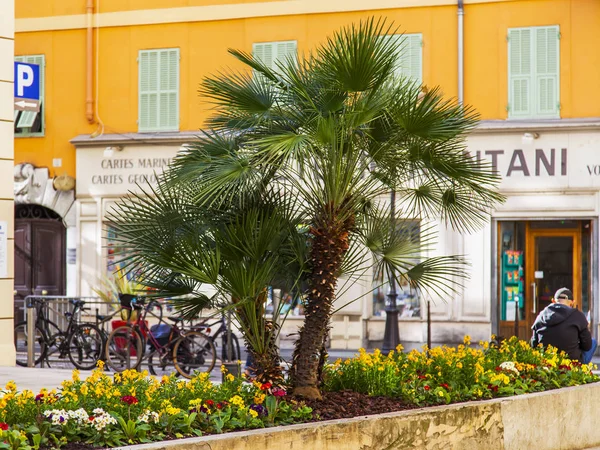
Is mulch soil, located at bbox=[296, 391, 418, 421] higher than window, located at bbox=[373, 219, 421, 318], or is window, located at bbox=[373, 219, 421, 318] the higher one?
window, located at bbox=[373, 219, 421, 318]

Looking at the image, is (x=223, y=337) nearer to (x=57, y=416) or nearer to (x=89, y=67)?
(x=57, y=416)

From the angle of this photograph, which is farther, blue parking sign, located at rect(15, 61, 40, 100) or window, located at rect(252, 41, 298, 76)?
window, located at rect(252, 41, 298, 76)

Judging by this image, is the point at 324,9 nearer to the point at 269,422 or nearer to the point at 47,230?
the point at 47,230

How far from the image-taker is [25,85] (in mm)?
16031

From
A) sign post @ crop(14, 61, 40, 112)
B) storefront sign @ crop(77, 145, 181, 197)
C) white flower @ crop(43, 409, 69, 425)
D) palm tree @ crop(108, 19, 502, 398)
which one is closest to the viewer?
white flower @ crop(43, 409, 69, 425)

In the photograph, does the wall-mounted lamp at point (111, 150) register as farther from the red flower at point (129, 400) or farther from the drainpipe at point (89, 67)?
the red flower at point (129, 400)

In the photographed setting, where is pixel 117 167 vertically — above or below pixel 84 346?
above

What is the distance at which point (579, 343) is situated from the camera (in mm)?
12383

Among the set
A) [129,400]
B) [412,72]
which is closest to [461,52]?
[412,72]

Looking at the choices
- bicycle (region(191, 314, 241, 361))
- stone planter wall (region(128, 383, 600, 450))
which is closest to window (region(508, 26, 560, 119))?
bicycle (region(191, 314, 241, 361))

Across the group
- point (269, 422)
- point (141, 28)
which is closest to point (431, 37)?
point (141, 28)

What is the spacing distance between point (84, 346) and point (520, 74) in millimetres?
10081

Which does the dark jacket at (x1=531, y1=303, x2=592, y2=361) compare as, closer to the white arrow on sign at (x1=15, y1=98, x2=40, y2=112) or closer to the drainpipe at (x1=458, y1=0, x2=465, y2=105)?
the white arrow on sign at (x1=15, y1=98, x2=40, y2=112)

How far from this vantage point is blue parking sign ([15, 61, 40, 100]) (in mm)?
15977
